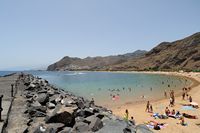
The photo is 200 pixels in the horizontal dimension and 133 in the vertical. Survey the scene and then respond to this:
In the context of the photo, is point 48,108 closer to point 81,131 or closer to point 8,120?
point 8,120

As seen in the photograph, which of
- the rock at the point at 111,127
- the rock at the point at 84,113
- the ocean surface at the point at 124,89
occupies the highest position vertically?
the rock at the point at 84,113

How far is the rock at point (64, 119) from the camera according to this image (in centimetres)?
852

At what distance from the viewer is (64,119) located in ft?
28.0

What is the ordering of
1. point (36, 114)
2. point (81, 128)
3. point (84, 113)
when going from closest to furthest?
point (81, 128), point (84, 113), point (36, 114)

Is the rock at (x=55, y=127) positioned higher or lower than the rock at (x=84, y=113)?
lower

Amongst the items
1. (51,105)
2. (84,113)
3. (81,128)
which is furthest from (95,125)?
(51,105)

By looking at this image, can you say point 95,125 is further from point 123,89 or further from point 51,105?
point 123,89

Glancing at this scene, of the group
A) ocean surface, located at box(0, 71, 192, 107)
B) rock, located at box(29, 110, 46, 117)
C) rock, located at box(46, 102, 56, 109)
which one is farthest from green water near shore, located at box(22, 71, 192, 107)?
rock, located at box(29, 110, 46, 117)

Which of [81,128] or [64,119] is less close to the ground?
[64,119]

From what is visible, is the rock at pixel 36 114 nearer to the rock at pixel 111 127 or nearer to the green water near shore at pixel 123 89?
the rock at pixel 111 127

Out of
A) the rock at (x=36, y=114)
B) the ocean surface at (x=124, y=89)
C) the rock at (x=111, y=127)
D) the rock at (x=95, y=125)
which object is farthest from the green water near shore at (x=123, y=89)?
the rock at (x=95, y=125)

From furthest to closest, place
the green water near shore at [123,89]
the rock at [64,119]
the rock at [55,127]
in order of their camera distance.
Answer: the green water near shore at [123,89] < the rock at [64,119] < the rock at [55,127]

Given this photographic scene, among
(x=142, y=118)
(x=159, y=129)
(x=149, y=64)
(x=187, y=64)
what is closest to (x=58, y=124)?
(x=159, y=129)

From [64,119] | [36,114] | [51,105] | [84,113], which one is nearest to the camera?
[64,119]
